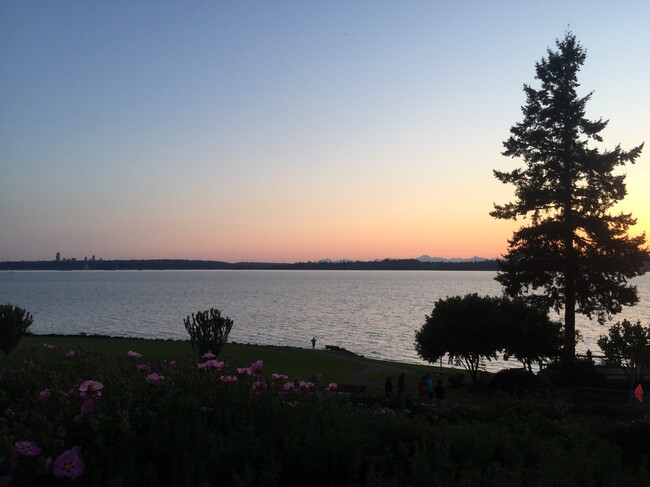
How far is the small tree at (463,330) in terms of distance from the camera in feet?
115

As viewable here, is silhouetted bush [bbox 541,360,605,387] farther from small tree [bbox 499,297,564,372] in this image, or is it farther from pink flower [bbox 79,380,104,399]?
pink flower [bbox 79,380,104,399]

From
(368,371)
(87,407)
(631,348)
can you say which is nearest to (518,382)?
(631,348)

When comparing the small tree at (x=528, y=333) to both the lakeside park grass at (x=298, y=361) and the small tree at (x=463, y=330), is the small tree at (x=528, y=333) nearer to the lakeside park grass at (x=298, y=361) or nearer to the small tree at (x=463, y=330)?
the small tree at (x=463, y=330)

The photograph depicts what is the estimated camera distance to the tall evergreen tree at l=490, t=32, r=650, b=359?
1420 inches

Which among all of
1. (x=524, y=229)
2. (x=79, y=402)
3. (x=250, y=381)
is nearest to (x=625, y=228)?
(x=524, y=229)

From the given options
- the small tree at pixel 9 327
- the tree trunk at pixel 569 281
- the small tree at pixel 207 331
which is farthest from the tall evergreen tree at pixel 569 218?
the small tree at pixel 9 327

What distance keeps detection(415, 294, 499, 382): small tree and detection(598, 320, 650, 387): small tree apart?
6316mm

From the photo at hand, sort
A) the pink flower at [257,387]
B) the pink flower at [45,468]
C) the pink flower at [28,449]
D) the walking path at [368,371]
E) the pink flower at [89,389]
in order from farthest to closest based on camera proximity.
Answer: the walking path at [368,371] < the pink flower at [257,387] < the pink flower at [89,389] < the pink flower at [45,468] < the pink flower at [28,449]

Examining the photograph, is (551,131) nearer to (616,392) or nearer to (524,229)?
(524,229)

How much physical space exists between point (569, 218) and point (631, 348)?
8869mm

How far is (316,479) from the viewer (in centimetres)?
725

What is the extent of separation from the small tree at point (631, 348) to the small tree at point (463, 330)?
6316 mm

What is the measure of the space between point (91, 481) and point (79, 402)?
1.56m

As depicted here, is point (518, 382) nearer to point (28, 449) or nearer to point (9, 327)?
point (28, 449)
